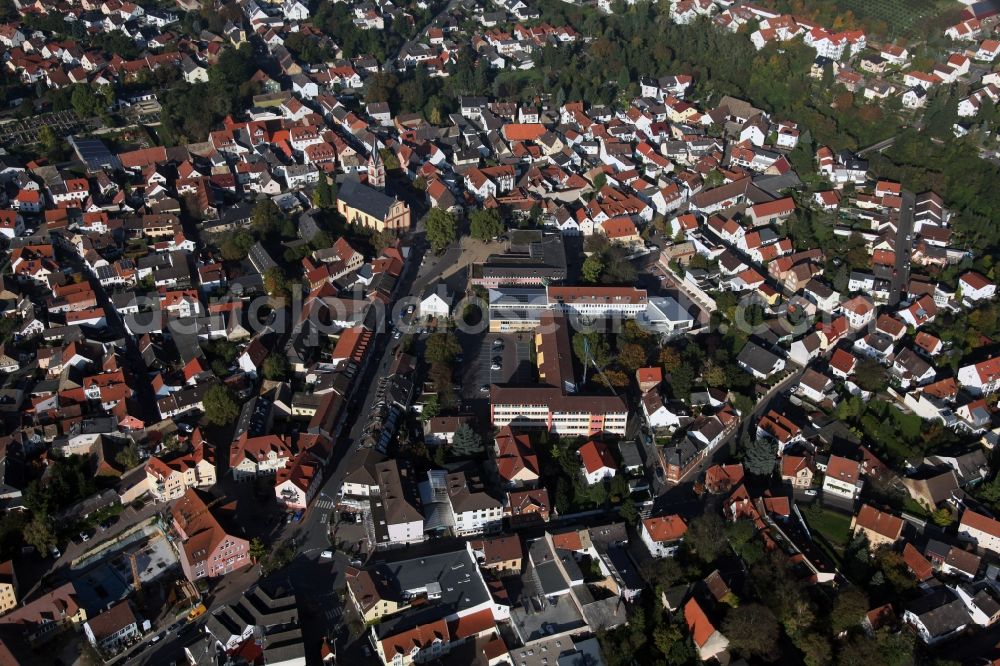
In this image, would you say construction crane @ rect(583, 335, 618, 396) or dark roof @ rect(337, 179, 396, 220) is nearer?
construction crane @ rect(583, 335, 618, 396)

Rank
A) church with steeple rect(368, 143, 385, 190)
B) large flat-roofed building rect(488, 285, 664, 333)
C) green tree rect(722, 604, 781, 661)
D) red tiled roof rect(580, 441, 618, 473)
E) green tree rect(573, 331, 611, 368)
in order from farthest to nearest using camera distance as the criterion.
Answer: church with steeple rect(368, 143, 385, 190)
large flat-roofed building rect(488, 285, 664, 333)
green tree rect(573, 331, 611, 368)
red tiled roof rect(580, 441, 618, 473)
green tree rect(722, 604, 781, 661)

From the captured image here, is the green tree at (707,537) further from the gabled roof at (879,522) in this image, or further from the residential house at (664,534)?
the gabled roof at (879,522)

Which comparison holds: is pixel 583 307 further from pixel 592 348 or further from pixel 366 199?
pixel 366 199

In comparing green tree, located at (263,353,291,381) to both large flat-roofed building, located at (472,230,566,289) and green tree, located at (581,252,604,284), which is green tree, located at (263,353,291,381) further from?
green tree, located at (581,252,604,284)

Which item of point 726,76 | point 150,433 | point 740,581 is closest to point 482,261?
point 150,433

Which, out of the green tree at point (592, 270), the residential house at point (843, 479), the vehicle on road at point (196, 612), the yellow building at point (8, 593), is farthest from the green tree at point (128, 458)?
the residential house at point (843, 479)

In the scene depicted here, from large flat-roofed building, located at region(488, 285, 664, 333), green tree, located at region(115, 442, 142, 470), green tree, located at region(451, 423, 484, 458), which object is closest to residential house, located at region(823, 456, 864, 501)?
large flat-roofed building, located at region(488, 285, 664, 333)

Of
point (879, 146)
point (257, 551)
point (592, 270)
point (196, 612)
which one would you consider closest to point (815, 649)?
point (257, 551)
